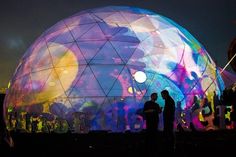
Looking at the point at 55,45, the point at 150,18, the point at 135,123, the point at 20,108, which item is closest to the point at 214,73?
the point at 150,18

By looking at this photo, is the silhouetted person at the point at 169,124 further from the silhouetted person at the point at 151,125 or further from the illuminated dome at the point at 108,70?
the illuminated dome at the point at 108,70

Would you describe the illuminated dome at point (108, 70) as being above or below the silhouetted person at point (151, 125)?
above

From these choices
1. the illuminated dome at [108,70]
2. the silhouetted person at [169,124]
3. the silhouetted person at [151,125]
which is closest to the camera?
the silhouetted person at [151,125]

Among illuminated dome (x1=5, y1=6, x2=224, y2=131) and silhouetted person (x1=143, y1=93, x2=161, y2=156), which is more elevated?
illuminated dome (x1=5, y1=6, x2=224, y2=131)

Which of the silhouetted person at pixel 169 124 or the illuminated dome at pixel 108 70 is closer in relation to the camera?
the silhouetted person at pixel 169 124

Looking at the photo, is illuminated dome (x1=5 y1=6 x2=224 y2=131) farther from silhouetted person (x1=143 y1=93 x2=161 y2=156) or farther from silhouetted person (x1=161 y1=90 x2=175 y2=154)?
silhouetted person (x1=143 y1=93 x2=161 y2=156)

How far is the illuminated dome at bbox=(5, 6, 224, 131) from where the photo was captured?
23000mm

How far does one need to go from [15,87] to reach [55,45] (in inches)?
152

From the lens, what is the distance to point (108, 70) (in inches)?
938

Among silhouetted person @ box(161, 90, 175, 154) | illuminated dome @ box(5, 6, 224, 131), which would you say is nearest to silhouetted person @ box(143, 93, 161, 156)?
silhouetted person @ box(161, 90, 175, 154)

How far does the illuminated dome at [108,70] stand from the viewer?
906 inches

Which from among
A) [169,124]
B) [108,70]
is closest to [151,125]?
[169,124]

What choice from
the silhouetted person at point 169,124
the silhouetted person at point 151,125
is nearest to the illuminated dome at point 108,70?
the silhouetted person at point 169,124

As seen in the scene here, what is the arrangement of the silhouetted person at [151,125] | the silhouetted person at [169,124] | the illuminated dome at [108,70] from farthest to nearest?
the illuminated dome at [108,70] → the silhouetted person at [169,124] → the silhouetted person at [151,125]
